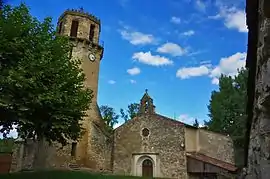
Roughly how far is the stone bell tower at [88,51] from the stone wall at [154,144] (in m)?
2.94

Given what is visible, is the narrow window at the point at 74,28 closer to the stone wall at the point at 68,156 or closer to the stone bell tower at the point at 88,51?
the stone bell tower at the point at 88,51

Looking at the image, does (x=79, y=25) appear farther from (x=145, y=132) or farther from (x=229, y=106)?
(x=229, y=106)

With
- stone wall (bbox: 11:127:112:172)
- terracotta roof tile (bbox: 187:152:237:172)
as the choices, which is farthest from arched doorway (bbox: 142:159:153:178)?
terracotta roof tile (bbox: 187:152:237:172)

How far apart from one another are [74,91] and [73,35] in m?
14.9

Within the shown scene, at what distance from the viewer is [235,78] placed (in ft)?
141

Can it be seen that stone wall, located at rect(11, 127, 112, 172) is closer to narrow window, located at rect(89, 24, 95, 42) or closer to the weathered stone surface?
the weathered stone surface

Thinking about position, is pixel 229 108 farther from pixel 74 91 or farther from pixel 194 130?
pixel 74 91

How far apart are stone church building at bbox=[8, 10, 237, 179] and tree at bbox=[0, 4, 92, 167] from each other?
11188 millimetres

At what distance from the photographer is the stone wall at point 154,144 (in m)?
28.2

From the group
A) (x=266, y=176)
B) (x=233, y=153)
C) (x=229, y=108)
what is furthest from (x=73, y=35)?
(x=266, y=176)

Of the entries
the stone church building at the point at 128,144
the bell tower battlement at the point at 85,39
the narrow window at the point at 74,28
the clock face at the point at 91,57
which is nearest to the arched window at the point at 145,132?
the stone church building at the point at 128,144

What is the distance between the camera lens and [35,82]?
1415 centimetres

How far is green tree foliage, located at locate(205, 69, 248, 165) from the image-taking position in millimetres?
37688

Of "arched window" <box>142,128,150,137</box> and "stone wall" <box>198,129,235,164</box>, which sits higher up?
"arched window" <box>142,128,150,137</box>
